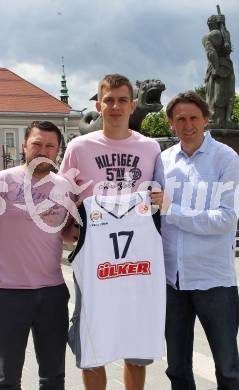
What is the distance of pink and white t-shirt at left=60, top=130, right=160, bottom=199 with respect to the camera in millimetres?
2982

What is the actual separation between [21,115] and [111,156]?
214ft

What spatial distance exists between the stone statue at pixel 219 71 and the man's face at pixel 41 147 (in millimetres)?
12070

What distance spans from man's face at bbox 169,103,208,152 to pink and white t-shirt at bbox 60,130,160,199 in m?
0.23

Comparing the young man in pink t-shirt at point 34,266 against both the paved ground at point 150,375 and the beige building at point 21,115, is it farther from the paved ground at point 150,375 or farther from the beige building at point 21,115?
the beige building at point 21,115

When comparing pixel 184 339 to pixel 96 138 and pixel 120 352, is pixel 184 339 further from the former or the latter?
pixel 96 138

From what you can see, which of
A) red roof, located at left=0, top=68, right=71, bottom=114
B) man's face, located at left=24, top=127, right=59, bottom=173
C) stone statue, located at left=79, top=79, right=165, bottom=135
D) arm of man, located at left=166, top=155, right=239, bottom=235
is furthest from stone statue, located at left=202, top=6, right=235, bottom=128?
red roof, located at left=0, top=68, right=71, bottom=114

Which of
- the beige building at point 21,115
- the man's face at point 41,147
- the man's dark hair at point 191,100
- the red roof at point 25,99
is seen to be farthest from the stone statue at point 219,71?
the red roof at point 25,99

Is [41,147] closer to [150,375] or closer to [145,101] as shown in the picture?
[150,375]

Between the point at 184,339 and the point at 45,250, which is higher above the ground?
the point at 45,250

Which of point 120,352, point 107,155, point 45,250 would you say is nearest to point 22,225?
point 45,250

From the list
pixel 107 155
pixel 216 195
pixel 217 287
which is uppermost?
pixel 107 155

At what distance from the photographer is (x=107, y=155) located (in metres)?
2.99

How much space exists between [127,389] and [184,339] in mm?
420

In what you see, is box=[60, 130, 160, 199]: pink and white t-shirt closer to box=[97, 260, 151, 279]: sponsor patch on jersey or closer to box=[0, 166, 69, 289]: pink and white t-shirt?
box=[0, 166, 69, 289]: pink and white t-shirt
